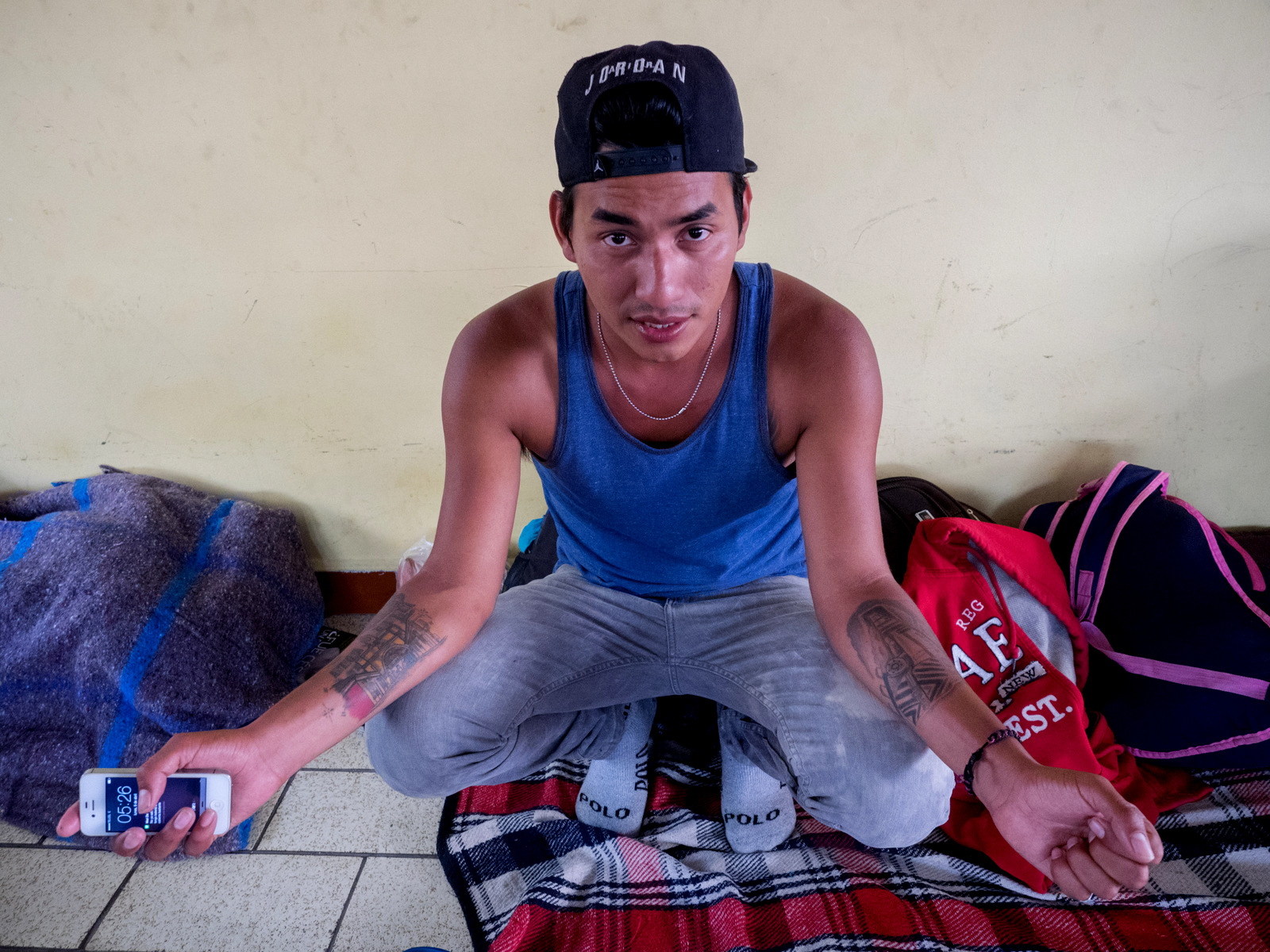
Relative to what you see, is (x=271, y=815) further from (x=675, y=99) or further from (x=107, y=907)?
(x=675, y=99)

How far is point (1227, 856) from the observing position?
120 cm

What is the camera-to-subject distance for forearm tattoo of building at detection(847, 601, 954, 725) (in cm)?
92

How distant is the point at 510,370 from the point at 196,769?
65 cm

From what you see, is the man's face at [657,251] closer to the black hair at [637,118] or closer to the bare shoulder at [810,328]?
the black hair at [637,118]

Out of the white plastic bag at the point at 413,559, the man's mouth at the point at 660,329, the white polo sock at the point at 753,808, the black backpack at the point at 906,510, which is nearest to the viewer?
the man's mouth at the point at 660,329

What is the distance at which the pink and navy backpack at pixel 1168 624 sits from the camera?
4.25 ft

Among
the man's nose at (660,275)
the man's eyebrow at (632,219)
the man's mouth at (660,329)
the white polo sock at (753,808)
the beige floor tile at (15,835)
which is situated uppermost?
the man's eyebrow at (632,219)

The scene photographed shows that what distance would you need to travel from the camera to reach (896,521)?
5.23ft

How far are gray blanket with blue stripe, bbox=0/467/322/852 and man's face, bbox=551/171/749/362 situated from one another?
1.08 m

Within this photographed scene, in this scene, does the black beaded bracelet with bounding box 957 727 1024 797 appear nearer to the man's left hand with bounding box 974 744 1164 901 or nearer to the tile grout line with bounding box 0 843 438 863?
the man's left hand with bounding box 974 744 1164 901

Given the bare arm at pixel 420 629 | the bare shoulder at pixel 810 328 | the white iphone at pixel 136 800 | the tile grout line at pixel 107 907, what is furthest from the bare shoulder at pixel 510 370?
the tile grout line at pixel 107 907

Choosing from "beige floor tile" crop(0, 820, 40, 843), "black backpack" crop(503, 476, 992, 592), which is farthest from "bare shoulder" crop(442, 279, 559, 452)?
"beige floor tile" crop(0, 820, 40, 843)

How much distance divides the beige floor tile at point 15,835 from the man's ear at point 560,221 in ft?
4.58

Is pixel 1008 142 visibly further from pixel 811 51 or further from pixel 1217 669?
pixel 1217 669
